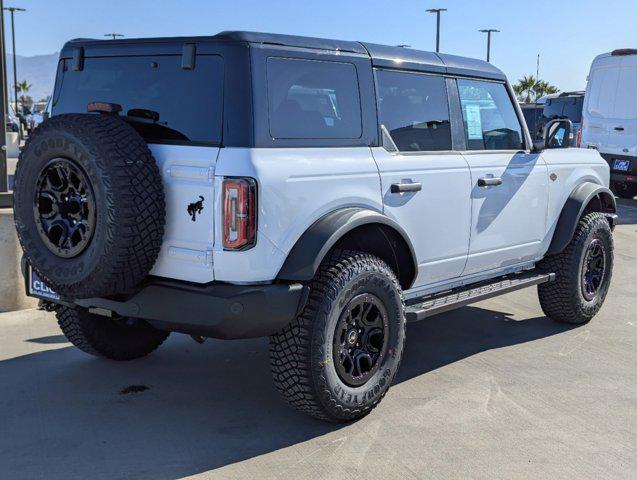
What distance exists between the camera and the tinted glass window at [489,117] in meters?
4.96

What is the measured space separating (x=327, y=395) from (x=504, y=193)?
207cm

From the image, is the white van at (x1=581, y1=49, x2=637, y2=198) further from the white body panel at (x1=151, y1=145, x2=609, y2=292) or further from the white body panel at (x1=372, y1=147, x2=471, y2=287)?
the white body panel at (x1=372, y1=147, x2=471, y2=287)

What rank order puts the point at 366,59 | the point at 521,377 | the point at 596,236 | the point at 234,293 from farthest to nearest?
the point at 596,236 → the point at 521,377 → the point at 366,59 → the point at 234,293

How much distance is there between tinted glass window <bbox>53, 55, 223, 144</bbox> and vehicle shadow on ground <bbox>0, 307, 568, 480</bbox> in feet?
4.79

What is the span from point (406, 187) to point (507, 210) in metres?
1.20

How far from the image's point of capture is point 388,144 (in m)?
4.24

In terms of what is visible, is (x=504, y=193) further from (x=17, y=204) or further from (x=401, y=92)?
(x=17, y=204)

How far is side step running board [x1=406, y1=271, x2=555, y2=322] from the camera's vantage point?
438cm

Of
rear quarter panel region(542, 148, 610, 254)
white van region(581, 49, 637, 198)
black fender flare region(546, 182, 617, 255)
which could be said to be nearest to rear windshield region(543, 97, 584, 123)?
white van region(581, 49, 637, 198)

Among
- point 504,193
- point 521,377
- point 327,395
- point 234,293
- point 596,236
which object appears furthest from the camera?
point 596,236

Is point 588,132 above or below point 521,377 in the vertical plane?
above

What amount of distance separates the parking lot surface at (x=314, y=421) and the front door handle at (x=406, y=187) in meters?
1.17

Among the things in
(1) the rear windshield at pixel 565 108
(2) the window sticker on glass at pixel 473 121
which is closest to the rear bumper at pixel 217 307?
(2) the window sticker on glass at pixel 473 121

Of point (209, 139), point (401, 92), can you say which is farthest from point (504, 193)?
point (209, 139)
